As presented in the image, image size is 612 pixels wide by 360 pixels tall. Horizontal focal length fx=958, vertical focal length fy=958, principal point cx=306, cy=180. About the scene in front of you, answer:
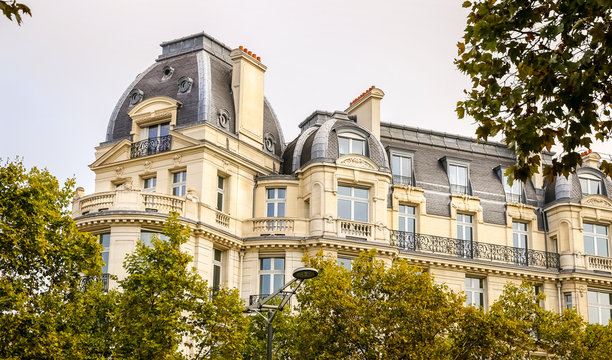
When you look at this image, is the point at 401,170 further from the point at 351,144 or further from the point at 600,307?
the point at 600,307

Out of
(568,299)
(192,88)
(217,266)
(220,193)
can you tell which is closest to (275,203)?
(220,193)

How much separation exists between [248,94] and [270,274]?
23.8 ft

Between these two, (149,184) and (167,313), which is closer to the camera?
(167,313)

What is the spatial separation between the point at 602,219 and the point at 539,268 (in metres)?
3.64

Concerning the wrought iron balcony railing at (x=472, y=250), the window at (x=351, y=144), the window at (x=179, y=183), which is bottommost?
the wrought iron balcony railing at (x=472, y=250)

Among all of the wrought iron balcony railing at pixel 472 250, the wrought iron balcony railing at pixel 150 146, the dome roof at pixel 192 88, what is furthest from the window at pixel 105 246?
the wrought iron balcony railing at pixel 472 250

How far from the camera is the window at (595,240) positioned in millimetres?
40312

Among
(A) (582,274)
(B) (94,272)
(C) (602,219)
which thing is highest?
(C) (602,219)

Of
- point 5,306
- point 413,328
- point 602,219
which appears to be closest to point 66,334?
point 5,306

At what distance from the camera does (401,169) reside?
131ft

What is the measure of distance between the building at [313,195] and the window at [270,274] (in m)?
0.06

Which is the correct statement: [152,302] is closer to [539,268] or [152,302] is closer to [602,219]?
[539,268]

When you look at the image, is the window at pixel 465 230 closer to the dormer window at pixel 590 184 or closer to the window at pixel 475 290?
the window at pixel 475 290

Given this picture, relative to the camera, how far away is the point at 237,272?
115 feet
